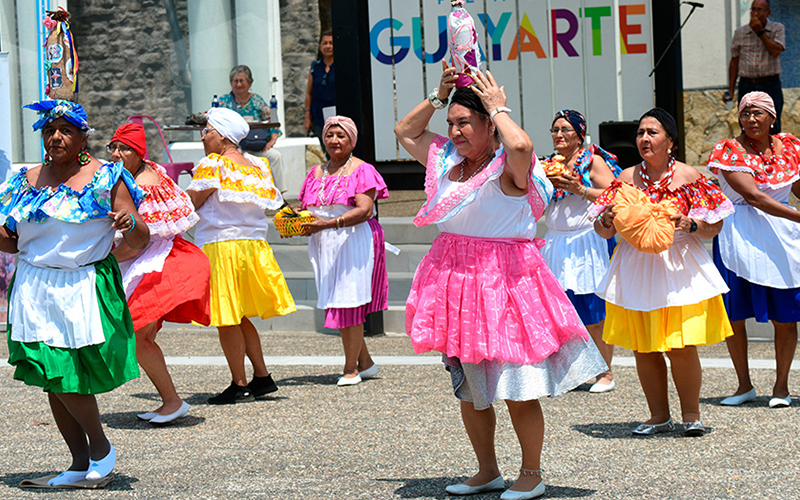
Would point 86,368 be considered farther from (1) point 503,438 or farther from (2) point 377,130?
(2) point 377,130

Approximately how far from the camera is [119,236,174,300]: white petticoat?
6.47 m

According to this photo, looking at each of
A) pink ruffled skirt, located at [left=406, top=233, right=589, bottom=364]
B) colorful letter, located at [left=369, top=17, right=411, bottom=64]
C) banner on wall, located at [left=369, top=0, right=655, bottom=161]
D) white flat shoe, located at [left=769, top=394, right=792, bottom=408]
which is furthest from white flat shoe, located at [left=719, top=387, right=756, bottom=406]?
colorful letter, located at [left=369, top=17, right=411, bottom=64]

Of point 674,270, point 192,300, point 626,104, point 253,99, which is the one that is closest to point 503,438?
point 674,270

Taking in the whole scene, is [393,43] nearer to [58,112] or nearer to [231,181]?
[231,181]

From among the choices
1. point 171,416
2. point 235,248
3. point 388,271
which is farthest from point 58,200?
point 388,271

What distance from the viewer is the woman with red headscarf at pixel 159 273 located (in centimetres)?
645

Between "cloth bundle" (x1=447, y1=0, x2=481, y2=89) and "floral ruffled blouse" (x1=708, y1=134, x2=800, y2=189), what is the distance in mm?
2593

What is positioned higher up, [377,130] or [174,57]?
[174,57]

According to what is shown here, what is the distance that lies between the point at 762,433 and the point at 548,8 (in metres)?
6.83

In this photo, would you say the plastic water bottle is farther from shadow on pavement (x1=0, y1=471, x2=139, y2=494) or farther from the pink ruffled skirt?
the pink ruffled skirt

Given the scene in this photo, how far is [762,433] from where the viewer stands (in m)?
5.78

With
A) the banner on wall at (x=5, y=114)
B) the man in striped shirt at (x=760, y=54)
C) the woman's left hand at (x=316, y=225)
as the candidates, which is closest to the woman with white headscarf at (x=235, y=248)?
the woman's left hand at (x=316, y=225)

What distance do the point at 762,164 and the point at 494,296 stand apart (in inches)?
115

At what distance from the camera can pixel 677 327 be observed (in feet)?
18.6
